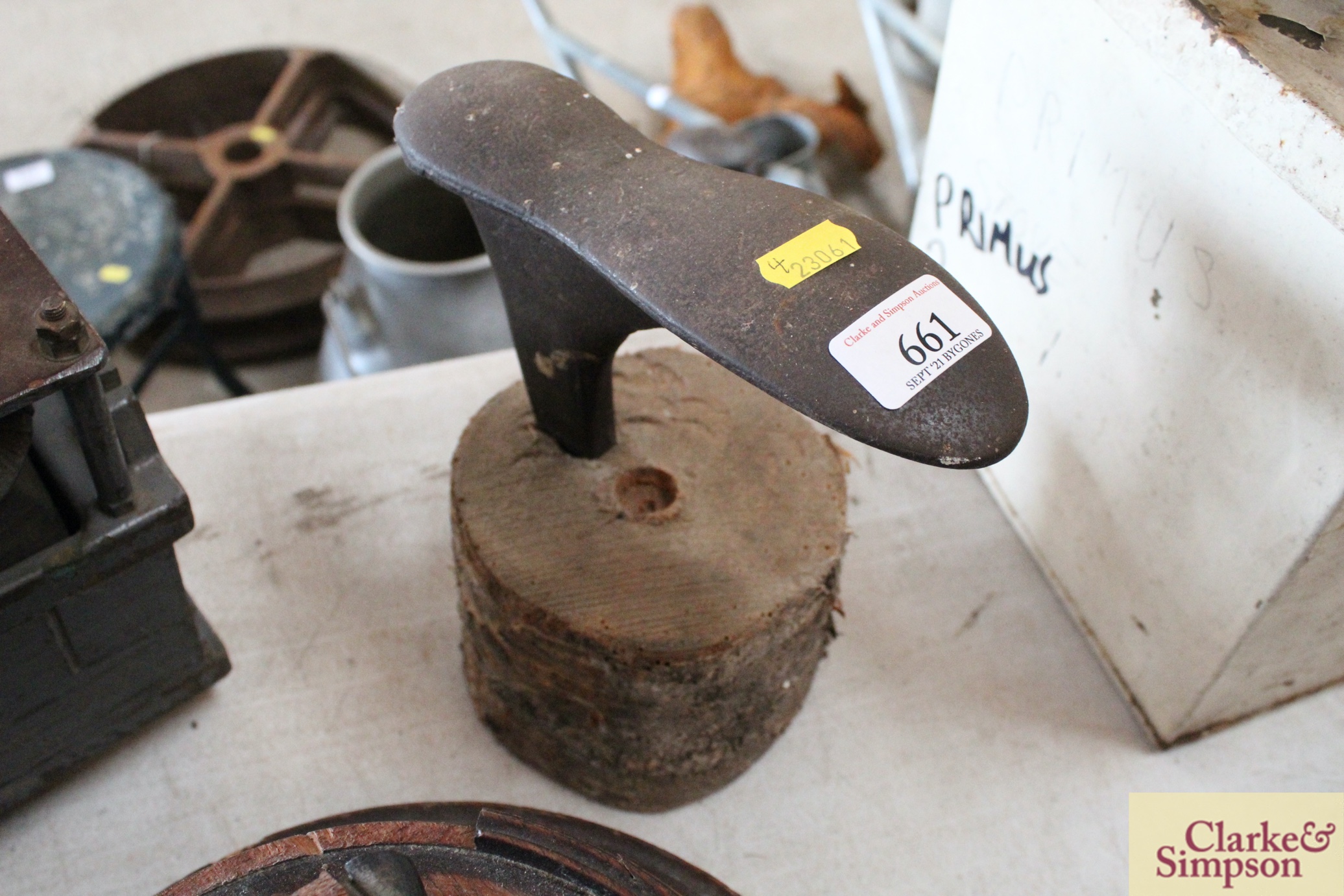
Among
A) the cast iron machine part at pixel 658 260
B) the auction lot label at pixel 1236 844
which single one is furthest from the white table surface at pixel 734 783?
the cast iron machine part at pixel 658 260

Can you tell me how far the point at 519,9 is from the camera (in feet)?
7.25

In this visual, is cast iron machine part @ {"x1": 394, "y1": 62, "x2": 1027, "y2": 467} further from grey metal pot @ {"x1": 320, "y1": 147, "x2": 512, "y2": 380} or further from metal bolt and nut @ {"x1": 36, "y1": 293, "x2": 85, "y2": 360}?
grey metal pot @ {"x1": 320, "y1": 147, "x2": 512, "y2": 380}

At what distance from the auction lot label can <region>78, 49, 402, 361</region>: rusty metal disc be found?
1312 mm

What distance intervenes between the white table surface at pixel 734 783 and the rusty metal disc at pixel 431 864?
0.18 m

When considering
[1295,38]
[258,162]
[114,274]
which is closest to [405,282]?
[114,274]

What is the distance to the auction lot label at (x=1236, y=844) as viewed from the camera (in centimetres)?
74

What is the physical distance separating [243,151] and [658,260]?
4.58 feet

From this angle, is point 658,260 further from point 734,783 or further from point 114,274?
point 114,274

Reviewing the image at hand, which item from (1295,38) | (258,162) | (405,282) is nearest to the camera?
(1295,38)

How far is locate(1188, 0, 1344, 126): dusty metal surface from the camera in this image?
56cm

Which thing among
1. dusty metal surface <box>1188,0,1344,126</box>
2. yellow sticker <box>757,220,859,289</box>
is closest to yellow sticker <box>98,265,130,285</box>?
yellow sticker <box>757,220,859,289</box>

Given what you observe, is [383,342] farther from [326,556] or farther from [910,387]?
[910,387]

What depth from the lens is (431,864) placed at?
0.57 metres

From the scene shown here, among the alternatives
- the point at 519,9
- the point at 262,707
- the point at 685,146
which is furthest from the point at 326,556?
the point at 519,9
